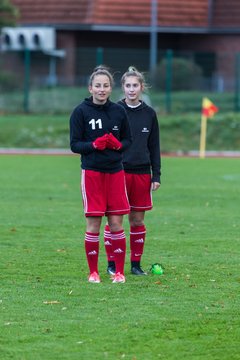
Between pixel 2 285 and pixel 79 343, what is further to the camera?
pixel 2 285

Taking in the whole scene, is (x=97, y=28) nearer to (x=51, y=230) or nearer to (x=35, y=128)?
(x=35, y=128)

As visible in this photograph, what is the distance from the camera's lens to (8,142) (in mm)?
35219

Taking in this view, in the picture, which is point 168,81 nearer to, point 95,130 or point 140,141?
point 140,141

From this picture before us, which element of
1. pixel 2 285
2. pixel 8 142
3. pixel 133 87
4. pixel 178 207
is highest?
pixel 133 87

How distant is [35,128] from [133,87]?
2623 cm

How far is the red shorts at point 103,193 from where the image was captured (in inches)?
383

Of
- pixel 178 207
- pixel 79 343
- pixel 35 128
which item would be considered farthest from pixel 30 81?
pixel 79 343

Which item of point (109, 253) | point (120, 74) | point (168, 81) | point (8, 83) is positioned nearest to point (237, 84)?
point (168, 81)

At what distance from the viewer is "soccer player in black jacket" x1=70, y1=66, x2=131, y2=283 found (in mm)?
9664

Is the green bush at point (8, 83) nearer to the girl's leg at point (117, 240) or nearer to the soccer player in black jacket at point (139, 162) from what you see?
the soccer player in black jacket at point (139, 162)

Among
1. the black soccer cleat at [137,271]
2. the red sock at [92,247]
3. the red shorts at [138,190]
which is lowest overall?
the black soccer cleat at [137,271]

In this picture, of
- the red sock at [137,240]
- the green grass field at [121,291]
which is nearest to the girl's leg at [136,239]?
the red sock at [137,240]

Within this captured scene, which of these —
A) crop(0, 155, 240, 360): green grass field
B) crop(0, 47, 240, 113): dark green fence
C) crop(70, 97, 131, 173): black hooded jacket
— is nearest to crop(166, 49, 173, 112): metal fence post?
crop(0, 47, 240, 113): dark green fence

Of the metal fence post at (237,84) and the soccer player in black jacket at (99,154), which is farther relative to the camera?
the metal fence post at (237,84)
